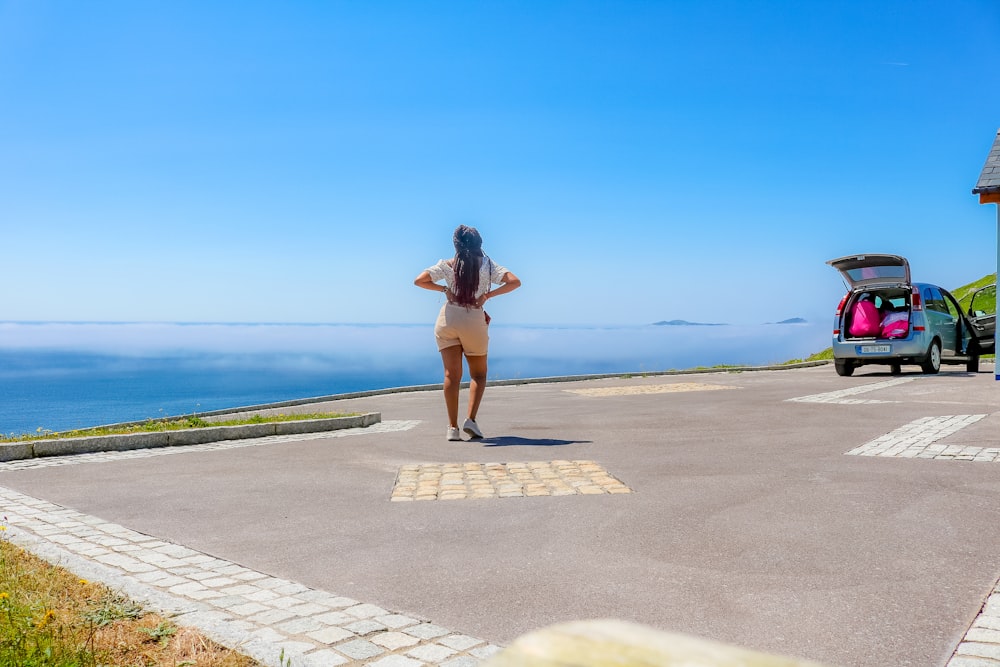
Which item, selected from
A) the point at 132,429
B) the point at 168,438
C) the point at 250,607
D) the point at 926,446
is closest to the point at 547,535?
the point at 250,607

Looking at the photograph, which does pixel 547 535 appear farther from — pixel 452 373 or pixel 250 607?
pixel 452 373

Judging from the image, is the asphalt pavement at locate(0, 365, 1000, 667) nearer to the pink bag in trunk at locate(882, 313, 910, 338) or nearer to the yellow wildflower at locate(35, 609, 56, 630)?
the yellow wildflower at locate(35, 609, 56, 630)

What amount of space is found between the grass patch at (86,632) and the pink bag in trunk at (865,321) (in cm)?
1683

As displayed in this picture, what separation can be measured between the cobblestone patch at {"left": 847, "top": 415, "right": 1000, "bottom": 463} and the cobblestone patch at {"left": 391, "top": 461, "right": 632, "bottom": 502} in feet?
9.10

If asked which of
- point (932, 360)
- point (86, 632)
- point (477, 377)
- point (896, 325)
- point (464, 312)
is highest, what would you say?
point (464, 312)

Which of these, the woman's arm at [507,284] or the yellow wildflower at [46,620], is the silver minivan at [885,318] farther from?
the yellow wildflower at [46,620]

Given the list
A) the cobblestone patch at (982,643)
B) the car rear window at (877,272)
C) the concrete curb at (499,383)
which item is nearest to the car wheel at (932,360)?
the car rear window at (877,272)

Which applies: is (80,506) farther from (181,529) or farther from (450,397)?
(450,397)

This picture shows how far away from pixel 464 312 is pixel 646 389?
26.4 feet

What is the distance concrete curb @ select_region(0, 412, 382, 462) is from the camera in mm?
8672

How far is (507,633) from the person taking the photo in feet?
11.4

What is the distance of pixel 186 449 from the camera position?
30.1 ft

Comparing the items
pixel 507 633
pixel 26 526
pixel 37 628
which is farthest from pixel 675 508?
pixel 26 526

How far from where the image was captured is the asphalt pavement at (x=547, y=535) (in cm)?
354
